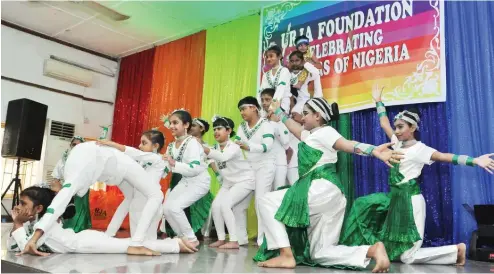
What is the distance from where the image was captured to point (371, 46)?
4.37 metres

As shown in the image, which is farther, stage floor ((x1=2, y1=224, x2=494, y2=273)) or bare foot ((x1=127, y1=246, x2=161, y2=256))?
bare foot ((x1=127, y1=246, x2=161, y2=256))

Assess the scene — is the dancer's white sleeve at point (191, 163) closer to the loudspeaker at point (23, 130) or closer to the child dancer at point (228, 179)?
the child dancer at point (228, 179)

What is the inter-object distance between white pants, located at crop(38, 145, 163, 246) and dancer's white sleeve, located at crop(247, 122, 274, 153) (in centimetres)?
112

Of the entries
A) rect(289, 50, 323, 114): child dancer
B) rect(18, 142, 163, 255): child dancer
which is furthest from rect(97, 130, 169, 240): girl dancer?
rect(289, 50, 323, 114): child dancer

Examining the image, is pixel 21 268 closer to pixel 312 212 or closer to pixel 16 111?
pixel 312 212

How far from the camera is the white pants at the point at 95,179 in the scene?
2629 millimetres

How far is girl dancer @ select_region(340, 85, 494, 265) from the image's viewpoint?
2994mm

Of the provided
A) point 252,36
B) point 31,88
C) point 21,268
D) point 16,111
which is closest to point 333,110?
point 21,268

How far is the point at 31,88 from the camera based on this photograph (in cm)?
681

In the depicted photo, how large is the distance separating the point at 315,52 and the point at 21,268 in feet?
12.0

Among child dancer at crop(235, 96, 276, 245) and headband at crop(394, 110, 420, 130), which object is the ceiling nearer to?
child dancer at crop(235, 96, 276, 245)

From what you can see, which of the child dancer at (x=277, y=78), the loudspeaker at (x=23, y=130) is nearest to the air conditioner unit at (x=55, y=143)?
A: the loudspeaker at (x=23, y=130)

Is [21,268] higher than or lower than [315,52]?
lower

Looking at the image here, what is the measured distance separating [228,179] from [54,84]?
4457 mm
